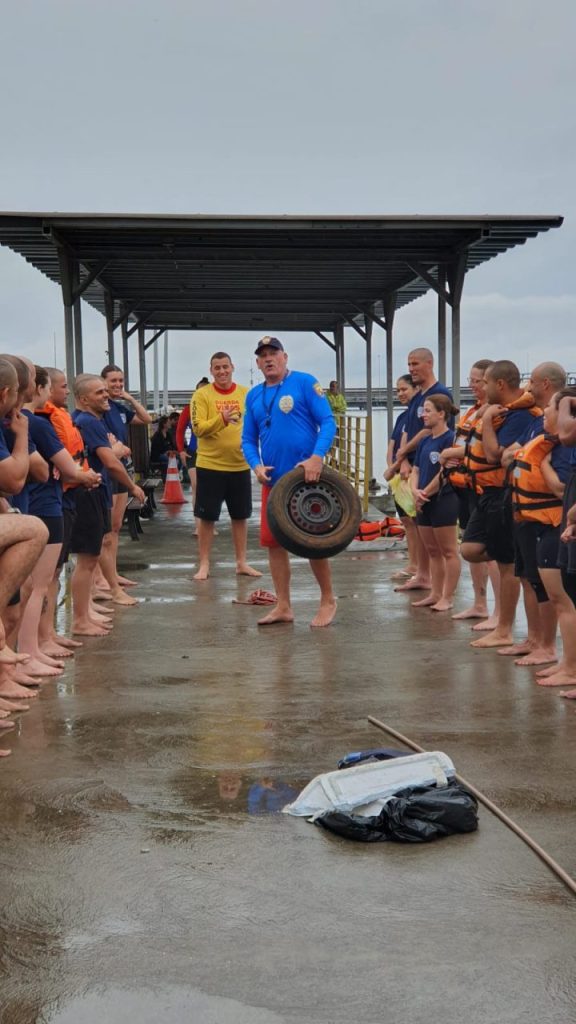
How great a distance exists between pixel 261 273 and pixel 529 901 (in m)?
13.9

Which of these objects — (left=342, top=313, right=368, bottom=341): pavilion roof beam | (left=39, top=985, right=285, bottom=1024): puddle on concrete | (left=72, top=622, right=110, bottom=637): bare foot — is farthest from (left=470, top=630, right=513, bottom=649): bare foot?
(left=342, top=313, right=368, bottom=341): pavilion roof beam

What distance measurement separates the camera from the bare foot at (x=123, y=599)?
9.03 meters

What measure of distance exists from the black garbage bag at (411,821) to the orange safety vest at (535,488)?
249 centimetres

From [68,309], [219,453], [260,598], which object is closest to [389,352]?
[68,309]

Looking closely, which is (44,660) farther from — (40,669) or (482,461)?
(482,461)

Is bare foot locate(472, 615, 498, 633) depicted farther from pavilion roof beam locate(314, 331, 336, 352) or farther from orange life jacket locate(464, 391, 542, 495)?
pavilion roof beam locate(314, 331, 336, 352)

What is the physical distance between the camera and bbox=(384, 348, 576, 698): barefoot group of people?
605cm

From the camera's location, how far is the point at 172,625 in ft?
26.6

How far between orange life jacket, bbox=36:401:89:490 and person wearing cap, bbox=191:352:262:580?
2.52 metres

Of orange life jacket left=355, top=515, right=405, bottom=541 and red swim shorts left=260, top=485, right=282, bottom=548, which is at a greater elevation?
red swim shorts left=260, top=485, right=282, bottom=548

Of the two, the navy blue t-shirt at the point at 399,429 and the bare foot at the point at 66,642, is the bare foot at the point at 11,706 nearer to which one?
the bare foot at the point at 66,642

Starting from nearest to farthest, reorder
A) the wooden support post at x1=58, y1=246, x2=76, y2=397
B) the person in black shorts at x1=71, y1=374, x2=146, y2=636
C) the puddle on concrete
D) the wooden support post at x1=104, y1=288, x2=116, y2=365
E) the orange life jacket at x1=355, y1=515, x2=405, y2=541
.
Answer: the puddle on concrete → the person in black shorts at x1=71, y1=374, x2=146, y2=636 → the wooden support post at x1=58, y1=246, x2=76, y2=397 → the orange life jacket at x1=355, y1=515, x2=405, y2=541 → the wooden support post at x1=104, y1=288, x2=116, y2=365

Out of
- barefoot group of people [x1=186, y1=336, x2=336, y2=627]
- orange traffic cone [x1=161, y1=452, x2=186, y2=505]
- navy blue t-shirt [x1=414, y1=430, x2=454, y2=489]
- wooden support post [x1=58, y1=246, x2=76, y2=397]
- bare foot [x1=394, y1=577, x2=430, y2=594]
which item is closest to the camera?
barefoot group of people [x1=186, y1=336, x2=336, y2=627]

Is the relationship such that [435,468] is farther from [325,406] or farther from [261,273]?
[261,273]
